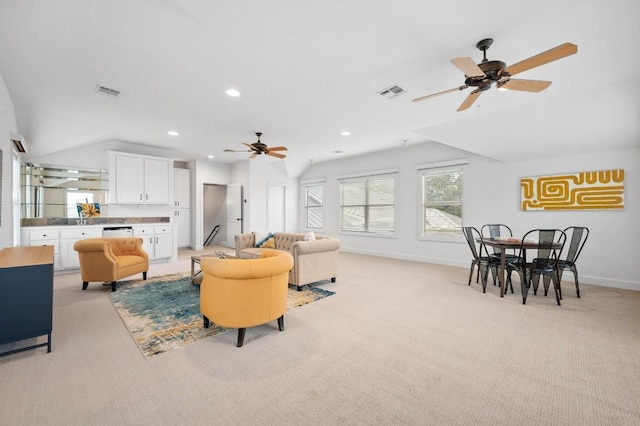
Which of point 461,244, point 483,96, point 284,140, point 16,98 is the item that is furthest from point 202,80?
point 461,244

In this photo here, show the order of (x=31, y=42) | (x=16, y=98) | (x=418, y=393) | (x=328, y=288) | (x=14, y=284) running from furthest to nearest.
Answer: (x=328, y=288), (x=16, y=98), (x=31, y=42), (x=14, y=284), (x=418, y=393)

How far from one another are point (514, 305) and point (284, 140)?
→ 487 centimetres

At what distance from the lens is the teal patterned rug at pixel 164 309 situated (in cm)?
250

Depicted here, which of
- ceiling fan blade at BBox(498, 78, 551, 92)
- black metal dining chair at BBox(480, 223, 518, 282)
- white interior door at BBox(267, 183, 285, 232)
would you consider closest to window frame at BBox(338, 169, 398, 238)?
white interior door at BBox(267, 183, 285, 232)

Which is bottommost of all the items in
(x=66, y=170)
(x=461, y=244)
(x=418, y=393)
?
A: (x=418, y=393)

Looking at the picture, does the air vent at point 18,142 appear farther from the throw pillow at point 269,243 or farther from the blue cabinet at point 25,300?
the throw pillow at point 269,243

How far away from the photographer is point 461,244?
5.84 metres

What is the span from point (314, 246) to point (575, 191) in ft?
14.7

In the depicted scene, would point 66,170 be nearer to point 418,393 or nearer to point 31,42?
point 31,42

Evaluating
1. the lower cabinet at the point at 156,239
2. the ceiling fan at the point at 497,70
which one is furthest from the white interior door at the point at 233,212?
the ceiling fan at the point at 497,70

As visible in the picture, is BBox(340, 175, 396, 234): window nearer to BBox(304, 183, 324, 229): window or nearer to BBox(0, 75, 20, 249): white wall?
BBox(304, 183, 324, 229): window

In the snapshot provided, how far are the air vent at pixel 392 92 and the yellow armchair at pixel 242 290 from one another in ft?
7.92

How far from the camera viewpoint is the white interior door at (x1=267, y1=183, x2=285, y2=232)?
338 inches

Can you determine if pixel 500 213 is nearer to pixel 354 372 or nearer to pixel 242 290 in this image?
pixel 354 372
